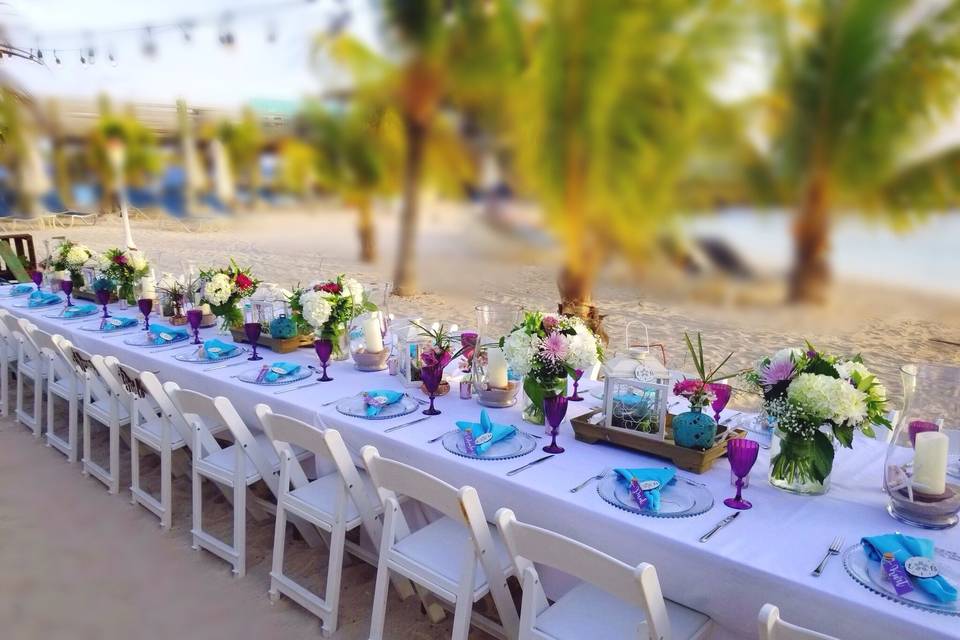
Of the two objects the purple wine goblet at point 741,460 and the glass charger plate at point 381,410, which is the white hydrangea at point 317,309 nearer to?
the glass charger plate at point 381,410

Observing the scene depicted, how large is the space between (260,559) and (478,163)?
49.8 feet

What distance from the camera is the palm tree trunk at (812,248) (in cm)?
1162

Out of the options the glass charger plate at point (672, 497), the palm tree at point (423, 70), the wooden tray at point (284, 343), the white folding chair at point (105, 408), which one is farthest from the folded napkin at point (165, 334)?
the palm tree at point (423, 70)

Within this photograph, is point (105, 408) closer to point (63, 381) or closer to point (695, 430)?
point (63, 381)

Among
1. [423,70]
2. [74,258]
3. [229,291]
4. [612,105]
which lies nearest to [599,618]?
[229,291]

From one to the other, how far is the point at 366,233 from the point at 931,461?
1359cm

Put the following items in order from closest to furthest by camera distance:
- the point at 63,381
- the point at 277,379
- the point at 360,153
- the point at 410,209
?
the point at 277,379 < the point at 63,381 < the point at 410,209 < the point at 360,153

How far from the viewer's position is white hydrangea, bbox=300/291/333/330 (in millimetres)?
2838

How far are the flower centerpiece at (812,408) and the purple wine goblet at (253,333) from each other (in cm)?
210

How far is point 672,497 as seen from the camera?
1.73 metres

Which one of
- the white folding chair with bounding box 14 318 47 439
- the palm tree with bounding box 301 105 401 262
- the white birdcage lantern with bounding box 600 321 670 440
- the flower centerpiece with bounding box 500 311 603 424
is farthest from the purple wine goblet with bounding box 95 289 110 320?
the palm tree with bounding box 301 105 401 262

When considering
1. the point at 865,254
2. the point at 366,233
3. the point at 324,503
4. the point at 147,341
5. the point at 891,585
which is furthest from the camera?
the point at 865,254

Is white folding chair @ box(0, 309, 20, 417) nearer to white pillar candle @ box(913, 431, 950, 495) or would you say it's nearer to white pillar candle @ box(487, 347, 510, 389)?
white pillar candle @ box(487, 347, 510, 389)

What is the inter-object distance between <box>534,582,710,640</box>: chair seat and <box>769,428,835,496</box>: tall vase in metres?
0.42
